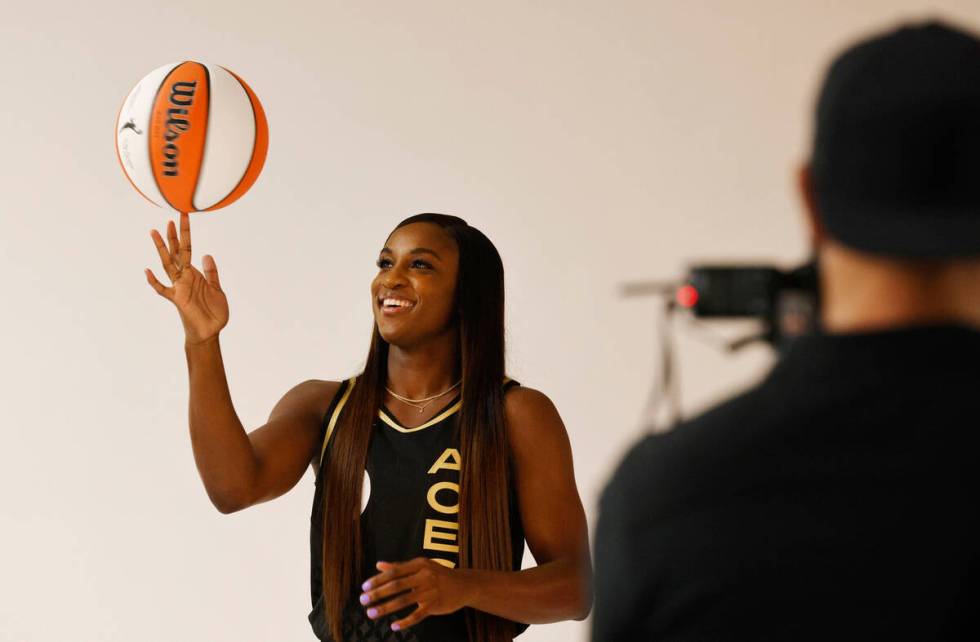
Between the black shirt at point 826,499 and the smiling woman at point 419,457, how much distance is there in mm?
1071

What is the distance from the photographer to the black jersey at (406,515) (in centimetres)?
180

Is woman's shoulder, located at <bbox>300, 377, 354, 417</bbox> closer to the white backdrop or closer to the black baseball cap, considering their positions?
the white backdrop

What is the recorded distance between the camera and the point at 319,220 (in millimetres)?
3383

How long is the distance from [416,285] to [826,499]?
136cm

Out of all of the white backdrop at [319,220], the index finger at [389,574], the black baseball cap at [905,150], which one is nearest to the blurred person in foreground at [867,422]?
the black baseball cap at [905,150]


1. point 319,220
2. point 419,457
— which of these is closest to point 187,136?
point 419,457

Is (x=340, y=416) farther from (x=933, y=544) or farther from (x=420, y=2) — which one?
(x=420, y=2)

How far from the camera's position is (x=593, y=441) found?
3221 mm

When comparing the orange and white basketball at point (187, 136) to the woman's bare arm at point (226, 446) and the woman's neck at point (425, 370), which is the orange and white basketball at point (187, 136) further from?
the woman's neck at point (425, 370)

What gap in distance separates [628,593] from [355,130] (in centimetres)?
284

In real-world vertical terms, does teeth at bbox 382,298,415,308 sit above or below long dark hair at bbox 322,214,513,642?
above

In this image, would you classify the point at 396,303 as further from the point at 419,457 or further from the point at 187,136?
the point at 187,136

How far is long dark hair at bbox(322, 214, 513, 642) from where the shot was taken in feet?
6.01

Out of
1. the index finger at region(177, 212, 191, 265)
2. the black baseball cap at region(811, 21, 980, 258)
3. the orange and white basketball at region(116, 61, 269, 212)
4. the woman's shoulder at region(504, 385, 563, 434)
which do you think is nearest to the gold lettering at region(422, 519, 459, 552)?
the woman's shoulder at region(504, 385, 563, 434)
